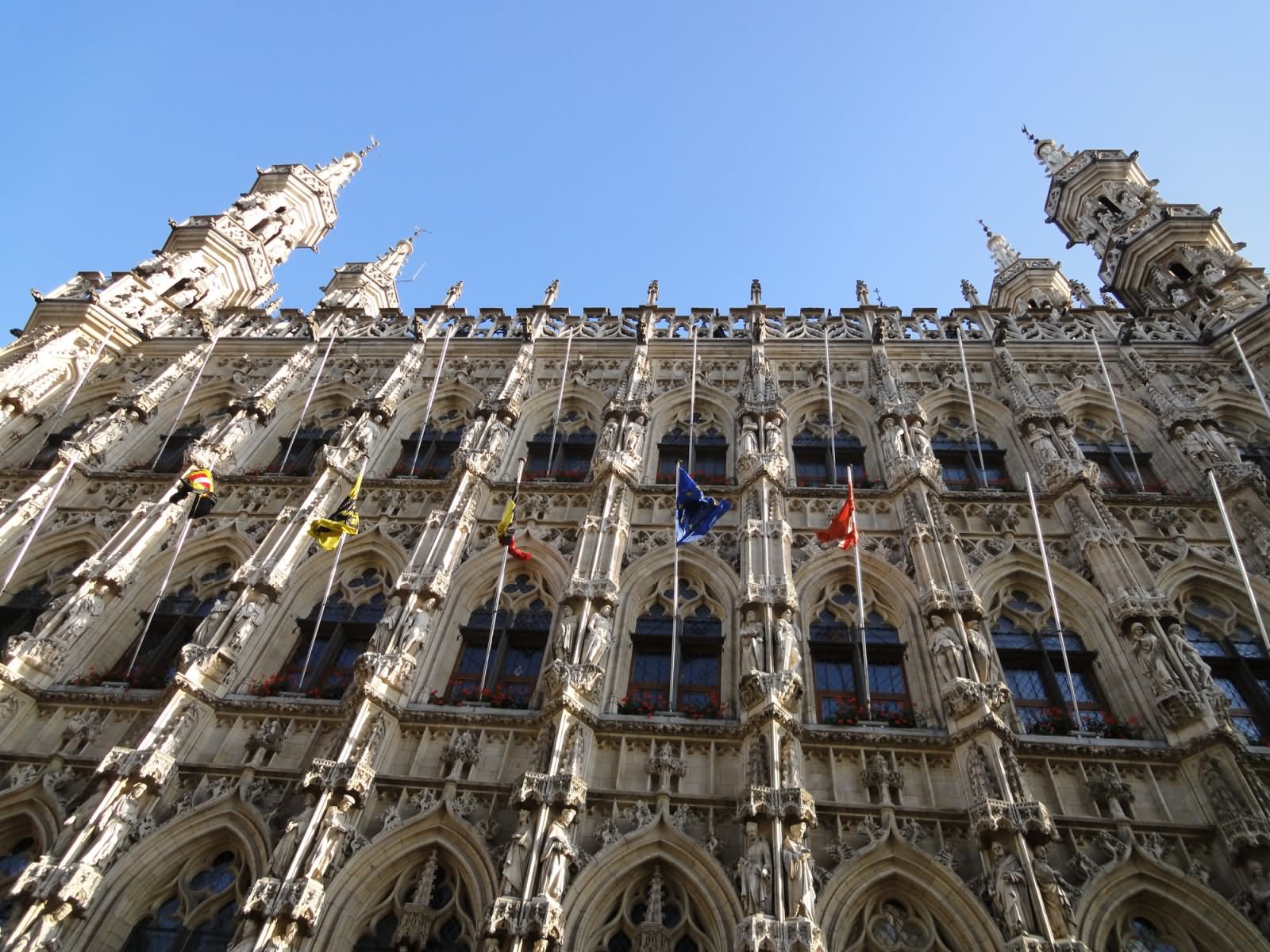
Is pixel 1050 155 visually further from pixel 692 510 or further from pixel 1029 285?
pixel 692 510

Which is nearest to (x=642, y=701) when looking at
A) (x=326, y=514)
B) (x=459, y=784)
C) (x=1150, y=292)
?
(x=459, y=784)

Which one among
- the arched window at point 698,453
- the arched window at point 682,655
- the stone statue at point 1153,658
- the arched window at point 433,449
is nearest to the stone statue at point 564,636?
the arched window at point 682,655

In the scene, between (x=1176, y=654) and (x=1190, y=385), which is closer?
(x=1176, y=654)

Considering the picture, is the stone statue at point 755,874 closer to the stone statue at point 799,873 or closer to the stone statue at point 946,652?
the stone statue at point 799,873

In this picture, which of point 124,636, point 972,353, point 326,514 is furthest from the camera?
point 972,353

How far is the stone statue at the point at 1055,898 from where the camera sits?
8945mm

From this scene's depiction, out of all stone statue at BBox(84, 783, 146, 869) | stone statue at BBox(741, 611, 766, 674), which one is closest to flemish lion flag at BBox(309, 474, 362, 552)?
stone statue at BBox(84, 783, 146, 869)

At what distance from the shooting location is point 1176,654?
11.8 metres

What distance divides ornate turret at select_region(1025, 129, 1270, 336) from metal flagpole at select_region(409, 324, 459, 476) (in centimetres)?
1774

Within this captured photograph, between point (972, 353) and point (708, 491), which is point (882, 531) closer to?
point (708, 491)

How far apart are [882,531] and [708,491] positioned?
3223mm

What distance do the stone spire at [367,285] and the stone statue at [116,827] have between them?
2217 cm

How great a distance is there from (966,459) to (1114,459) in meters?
2.90

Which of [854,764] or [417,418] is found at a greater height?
[417,418]
